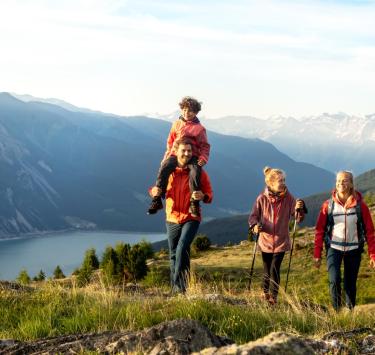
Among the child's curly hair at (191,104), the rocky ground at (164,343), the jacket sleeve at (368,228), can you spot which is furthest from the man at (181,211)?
the rocky ground at (164,343)

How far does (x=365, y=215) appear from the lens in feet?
30.6

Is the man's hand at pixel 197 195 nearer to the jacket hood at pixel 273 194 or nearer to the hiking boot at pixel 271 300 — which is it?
the jacket hood at pixel 273 194

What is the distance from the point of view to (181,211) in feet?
31.4

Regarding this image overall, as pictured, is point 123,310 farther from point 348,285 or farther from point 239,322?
point 348,285

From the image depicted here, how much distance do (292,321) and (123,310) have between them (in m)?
1.92

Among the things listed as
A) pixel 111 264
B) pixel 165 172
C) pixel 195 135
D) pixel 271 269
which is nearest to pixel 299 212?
pixel 271 269

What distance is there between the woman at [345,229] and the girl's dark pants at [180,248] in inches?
87.6

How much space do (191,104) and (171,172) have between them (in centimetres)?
135

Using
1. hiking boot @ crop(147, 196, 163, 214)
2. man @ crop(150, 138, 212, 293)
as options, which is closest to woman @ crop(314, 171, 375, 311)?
man @ crop(150, 138, 212, 293)

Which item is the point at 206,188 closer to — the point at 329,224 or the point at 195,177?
the point at 195,177

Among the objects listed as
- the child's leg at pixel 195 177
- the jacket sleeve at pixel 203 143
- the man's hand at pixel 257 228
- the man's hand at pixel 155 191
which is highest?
the jacket sleeve at pixel 203 143

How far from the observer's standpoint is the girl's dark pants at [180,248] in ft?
31.0

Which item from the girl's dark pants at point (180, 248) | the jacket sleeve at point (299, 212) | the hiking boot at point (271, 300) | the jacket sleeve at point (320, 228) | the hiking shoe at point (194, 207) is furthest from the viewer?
the jacket sleeve at point (299, 212)

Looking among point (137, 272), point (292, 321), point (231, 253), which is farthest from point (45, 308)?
point (231, 253)
